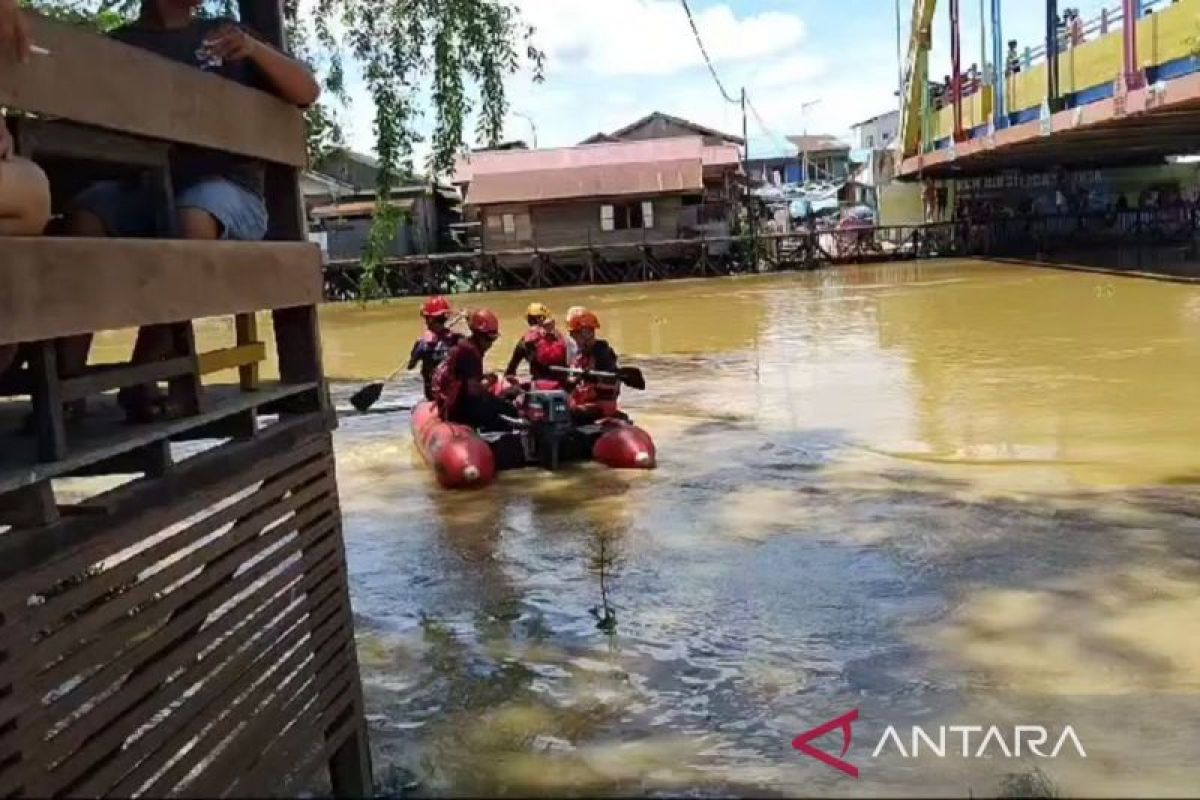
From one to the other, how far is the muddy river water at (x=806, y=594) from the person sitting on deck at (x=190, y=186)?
1.98m

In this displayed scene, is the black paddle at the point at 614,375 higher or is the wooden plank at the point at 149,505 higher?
the wooden plank at the point at 149,505

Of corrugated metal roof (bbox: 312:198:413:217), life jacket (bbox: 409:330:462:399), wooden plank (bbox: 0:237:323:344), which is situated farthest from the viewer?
corrugated metal roof (bbox: 312:198:413:217)

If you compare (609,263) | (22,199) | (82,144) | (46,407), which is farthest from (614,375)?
(609,263)

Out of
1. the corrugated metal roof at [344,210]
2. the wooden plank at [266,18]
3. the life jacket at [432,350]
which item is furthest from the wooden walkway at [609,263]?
the wooden plank at [266,18]

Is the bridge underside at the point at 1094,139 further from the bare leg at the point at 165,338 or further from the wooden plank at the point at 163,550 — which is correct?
the bare leg at the point at 165,338

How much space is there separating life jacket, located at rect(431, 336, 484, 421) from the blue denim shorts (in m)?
7.27

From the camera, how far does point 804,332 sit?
23.4 meters

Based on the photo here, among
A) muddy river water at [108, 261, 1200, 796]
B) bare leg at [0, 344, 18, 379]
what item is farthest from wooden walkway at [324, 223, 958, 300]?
bare leg at [0, 344, 18, 379]

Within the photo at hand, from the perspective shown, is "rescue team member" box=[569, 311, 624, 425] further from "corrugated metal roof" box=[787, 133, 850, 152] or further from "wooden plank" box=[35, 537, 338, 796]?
"corrugated metal roof" box=[787, 133, 850, 152]

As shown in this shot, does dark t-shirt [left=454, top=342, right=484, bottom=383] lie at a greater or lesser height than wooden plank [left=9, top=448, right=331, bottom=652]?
lesser

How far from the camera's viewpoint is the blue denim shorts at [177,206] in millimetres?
3615

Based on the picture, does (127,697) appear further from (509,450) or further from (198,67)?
(509,450)

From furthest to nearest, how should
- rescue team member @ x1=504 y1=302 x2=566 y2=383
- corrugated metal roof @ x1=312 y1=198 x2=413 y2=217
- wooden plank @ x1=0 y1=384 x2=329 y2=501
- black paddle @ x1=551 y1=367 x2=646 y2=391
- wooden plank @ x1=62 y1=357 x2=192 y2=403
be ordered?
corrugated metal roof @ x1=312 y1=198 x2=413 y2=217 < rescue team member @ x1=504 y1=302 x2=566 y2=383 < black paddle @ x1=551 y1=367 x2=646 y2=391 < wooden plank @ x1=62 y1=357 x2=192 y2=403 < wooden plank @ x1=0 y1=384 x2=329 y2=501

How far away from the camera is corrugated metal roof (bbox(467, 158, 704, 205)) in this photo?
42.2 m
